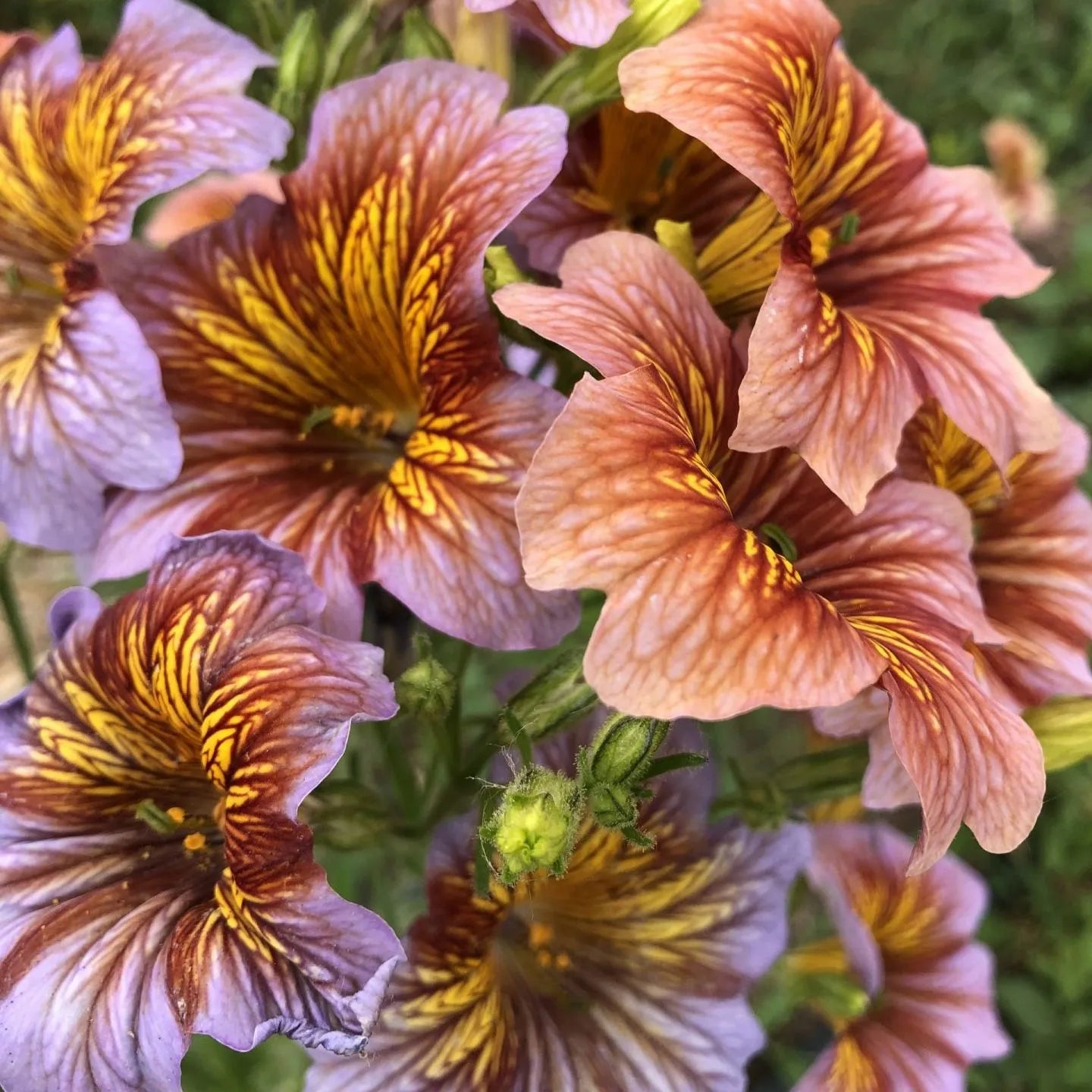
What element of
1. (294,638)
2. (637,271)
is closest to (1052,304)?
(637,271)

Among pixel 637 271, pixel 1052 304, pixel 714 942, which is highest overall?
pixel 637 271

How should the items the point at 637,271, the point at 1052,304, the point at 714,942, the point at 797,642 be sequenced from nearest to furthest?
the point at 797,642 → the point at 637,271 → the point at 714,942 → the point at 1052,304

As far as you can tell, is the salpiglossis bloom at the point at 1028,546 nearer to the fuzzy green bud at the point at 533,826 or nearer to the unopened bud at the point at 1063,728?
the unopened bud at the point at 1063,728

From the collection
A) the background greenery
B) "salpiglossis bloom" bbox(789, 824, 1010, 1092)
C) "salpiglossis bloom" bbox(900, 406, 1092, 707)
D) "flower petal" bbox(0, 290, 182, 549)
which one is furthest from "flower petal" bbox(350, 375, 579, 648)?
the background greenery

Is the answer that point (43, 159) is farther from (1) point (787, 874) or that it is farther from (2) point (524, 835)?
(1) point (787, 874)

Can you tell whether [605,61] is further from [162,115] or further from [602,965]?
[602,965]

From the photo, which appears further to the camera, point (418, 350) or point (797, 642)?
point (418, 350)
